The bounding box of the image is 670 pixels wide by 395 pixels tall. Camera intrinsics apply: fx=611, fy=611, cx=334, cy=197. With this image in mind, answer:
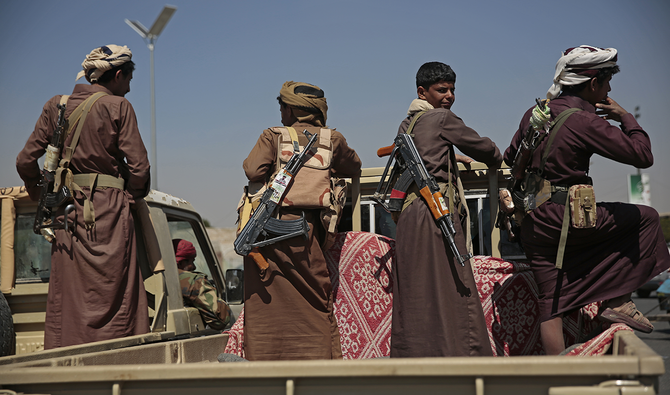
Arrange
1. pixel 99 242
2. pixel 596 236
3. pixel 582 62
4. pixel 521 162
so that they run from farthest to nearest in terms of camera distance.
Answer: pixel 99 242
pixel 521 162
pixel 582 62
pixel 596 236

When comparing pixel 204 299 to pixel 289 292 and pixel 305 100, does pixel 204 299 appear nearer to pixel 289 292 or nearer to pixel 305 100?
pixel 289 292

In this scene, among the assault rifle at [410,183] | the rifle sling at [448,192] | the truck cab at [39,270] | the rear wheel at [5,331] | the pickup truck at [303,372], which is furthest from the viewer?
the truck cab at [39,270]

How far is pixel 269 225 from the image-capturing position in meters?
3.34

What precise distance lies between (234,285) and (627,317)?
2.81 m

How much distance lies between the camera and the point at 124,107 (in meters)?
3.69

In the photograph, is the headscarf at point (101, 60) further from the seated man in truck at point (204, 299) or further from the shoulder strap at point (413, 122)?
the shoulder strap at point (413, 122)

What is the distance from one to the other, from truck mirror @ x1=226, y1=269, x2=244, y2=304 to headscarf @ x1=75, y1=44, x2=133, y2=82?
1.70m

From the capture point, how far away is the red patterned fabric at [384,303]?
3.42m

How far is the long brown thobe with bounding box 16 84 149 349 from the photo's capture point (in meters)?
3.39

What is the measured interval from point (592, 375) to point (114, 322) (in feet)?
8.68

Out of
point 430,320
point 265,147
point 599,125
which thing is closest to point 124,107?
point 265,147

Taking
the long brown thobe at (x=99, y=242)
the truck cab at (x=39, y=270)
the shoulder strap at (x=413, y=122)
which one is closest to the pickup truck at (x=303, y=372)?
the truck cab at (x=39, y=270)

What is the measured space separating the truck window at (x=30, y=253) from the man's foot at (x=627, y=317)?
146 inches

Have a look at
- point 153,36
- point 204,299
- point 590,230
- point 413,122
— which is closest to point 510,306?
point 590,230
